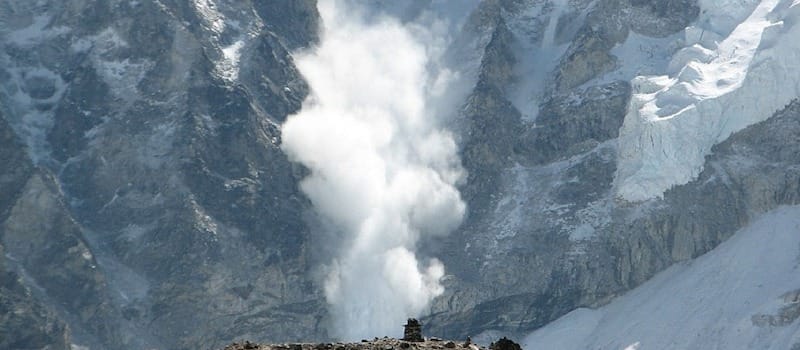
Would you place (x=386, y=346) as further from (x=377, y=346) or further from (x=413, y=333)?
(x=413, y=333)

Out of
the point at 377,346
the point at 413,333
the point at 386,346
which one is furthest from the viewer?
the point at 413,333

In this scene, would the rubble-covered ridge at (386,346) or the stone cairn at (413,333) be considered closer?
the rubble-covered ridge at (386,346)

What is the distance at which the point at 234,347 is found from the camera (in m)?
105

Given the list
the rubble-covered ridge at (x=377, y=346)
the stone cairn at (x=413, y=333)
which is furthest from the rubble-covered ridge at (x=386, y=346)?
the stone cairn at (x=413, y=333)

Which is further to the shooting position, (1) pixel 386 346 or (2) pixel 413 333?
(2) pixel 413 333

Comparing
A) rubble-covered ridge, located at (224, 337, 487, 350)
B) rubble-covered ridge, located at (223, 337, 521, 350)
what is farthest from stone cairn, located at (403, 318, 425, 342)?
rubble-covered ridge, located at (224, 337, 487, 350)

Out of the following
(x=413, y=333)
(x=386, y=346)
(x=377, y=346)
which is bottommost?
(x=386, y=346)

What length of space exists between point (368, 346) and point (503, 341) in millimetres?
6619

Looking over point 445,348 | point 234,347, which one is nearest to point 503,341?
point 445,348

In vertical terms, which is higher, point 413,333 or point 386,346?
point 413,333

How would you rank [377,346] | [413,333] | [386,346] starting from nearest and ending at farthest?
[386,346] → [377,346] → [413,333]

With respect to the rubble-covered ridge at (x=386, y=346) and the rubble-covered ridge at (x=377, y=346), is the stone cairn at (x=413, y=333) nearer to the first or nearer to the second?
the rubble-covered ridge at (x=386, y=346)

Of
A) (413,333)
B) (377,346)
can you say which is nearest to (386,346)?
(377,346)

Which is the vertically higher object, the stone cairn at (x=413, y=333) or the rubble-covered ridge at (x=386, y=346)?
the stone cairn at (x=413, y=333)
